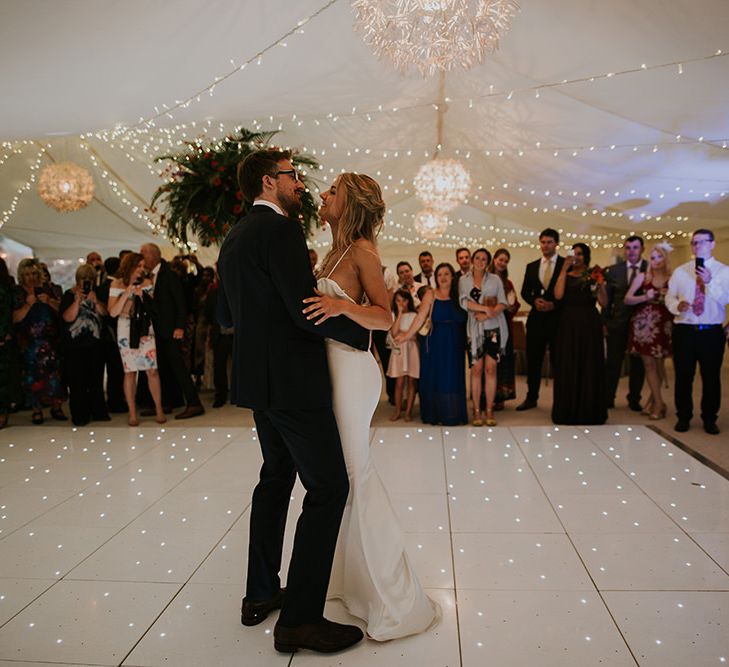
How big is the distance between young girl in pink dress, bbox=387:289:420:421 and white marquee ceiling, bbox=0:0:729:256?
1.98 meters

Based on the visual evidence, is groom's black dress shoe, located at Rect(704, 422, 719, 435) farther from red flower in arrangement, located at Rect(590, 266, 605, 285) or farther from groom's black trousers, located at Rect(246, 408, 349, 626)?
groom's black trousers, located at Rect(246, 408, 349, 626)

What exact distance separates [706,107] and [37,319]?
5.93m

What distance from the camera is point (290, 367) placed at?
72.2 inches

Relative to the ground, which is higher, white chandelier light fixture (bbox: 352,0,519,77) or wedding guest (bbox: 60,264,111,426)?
white chandelier light fixture (bbox: 352,0,519,77)

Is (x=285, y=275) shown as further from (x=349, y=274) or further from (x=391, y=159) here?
(x=391, y=159)

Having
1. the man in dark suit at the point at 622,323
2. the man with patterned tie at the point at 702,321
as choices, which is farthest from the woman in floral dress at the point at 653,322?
the man with patterned tie at the point at 702,321

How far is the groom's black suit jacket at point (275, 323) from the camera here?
1.79m

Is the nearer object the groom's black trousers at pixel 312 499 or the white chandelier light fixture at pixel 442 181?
the groom's black trousers at pixel 312 499

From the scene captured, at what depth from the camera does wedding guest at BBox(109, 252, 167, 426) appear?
17.2 feet

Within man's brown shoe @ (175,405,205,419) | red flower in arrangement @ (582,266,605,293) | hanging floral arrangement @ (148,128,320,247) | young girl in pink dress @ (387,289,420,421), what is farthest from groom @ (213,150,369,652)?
man's brown shoe @ (175,405,205,419)

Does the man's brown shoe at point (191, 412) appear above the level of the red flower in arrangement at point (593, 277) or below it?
below

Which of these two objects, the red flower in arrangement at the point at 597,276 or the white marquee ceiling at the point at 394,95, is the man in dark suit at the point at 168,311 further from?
the red flower in arrangement at the point at 597,276

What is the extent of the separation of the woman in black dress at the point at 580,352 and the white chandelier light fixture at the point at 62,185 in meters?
5.99

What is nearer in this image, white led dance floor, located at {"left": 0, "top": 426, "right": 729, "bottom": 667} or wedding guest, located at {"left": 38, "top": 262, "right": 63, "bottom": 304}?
white led dance floor, located at {"left": 0, "top": 426, "right": 729, "bottom": 667}
